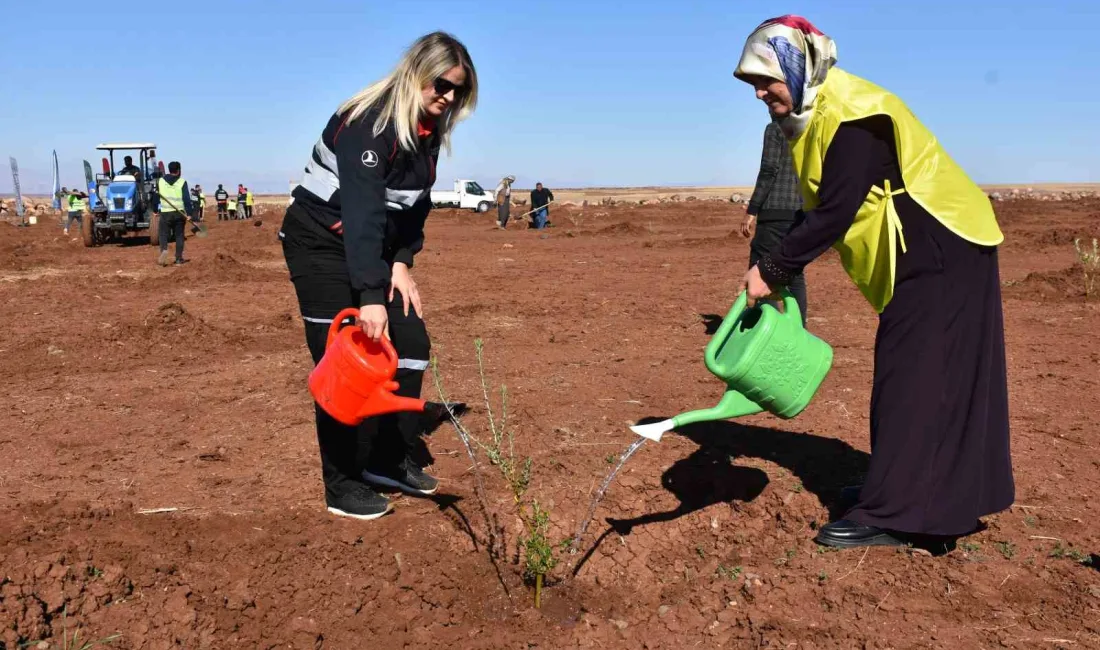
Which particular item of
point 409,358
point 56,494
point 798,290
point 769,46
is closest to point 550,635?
point 409,358

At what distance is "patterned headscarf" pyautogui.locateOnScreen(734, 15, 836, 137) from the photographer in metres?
2.59

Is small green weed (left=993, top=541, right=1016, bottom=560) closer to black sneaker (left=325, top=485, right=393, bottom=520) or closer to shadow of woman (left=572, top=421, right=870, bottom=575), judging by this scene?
shadow of woman (left=572, top=421, right=870, bottom=575)

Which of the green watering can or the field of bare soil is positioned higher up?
the green watering can

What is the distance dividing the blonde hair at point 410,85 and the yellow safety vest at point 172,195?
10.8m

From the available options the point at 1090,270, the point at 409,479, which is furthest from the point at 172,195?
the point at 1090,270

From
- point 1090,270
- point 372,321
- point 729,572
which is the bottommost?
point 729,572

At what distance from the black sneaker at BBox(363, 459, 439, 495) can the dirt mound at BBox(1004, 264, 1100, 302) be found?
702 cm

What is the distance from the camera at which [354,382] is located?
2680 millimetres

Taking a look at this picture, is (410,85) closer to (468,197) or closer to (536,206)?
(536,206)

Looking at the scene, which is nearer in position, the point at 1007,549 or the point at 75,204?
the point at 1007,549

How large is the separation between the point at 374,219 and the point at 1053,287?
8.01 meters

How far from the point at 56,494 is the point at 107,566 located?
3.20 feet

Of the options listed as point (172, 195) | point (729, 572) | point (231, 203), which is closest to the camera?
point (729, 572)

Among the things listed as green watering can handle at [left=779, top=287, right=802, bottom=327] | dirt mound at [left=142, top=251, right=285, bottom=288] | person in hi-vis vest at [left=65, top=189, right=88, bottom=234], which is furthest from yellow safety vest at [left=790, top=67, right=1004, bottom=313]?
person in hi-vis vest at [left=65, top=189, right=88, bottom=234]
